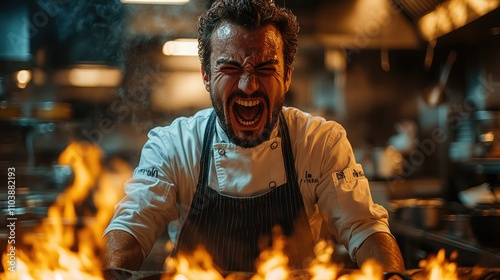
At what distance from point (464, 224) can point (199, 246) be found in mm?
1437

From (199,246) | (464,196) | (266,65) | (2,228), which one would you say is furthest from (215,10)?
(464,196)

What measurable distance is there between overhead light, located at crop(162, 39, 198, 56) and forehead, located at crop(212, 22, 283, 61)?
6.48 feet

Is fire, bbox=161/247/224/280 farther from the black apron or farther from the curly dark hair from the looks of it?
the curly dark hair

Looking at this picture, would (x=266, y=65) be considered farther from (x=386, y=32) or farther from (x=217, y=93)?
(x=386, y=32)

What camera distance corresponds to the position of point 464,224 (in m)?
2.59

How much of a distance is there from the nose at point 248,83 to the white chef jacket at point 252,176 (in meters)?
0.24

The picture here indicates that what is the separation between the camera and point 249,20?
5.06 feet

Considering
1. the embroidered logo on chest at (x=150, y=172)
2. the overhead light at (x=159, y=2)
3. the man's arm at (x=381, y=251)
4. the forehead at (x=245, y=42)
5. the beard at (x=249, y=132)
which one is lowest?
the man's arm at (x=381, y=251)

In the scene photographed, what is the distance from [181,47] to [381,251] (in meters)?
2.44

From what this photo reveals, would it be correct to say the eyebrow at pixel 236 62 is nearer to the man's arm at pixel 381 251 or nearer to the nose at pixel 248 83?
the nose at pixel 248 83

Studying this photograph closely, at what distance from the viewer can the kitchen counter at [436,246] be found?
7.24 feet

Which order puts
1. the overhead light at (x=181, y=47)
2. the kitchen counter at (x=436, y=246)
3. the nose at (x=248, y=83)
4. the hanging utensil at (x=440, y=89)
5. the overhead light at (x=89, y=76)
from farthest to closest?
the hanging utensil at (x=440, y=89) → the overhead light at (x=89, y=76) → the overhead light at (x=181, y=47) → the kitchen counter at (x=436, y=246) → the nose at (x=248, y=83)

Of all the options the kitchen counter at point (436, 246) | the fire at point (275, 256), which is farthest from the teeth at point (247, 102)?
the kitchen counter at point (436, 246)

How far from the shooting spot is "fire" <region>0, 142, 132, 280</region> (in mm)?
1410
